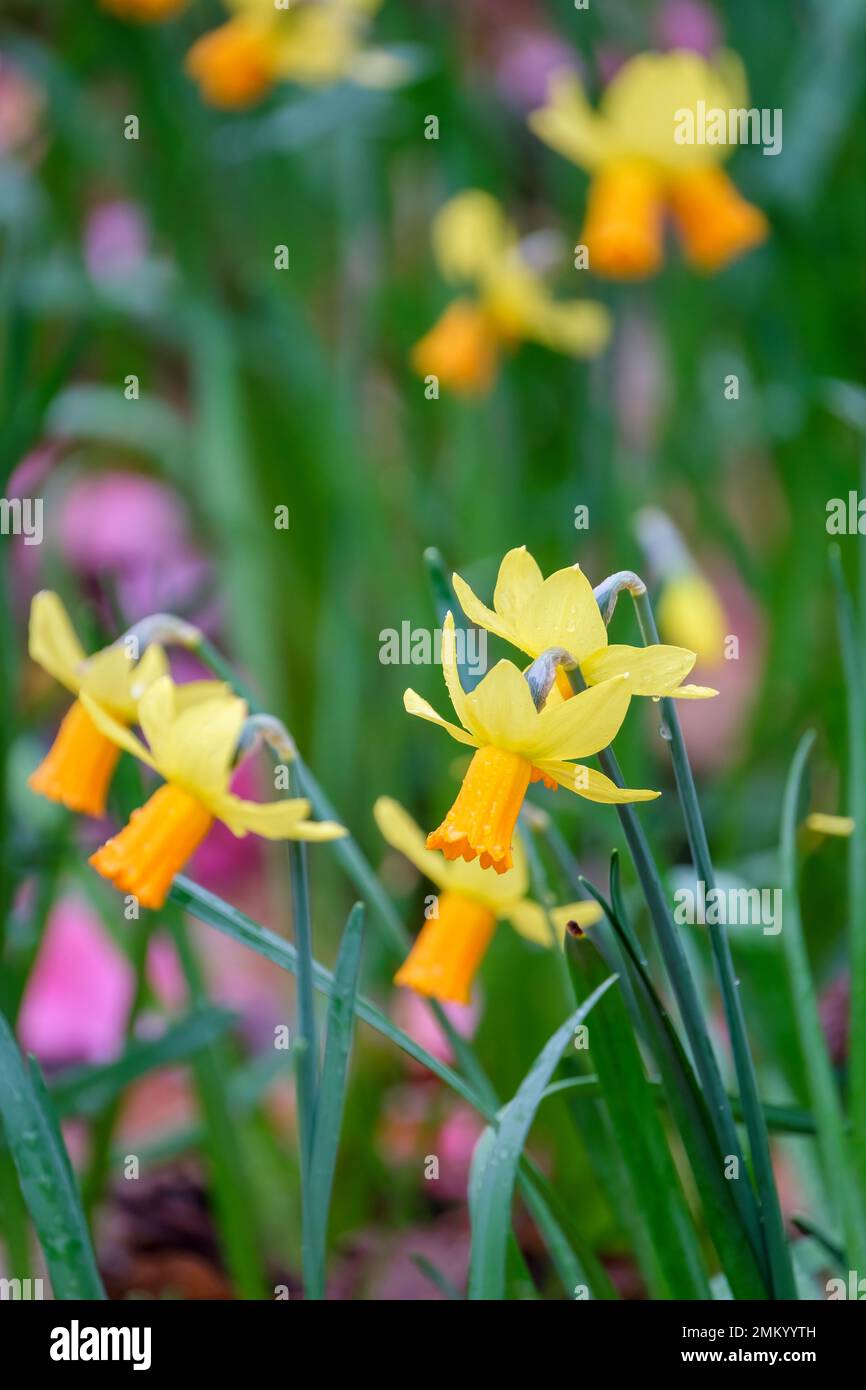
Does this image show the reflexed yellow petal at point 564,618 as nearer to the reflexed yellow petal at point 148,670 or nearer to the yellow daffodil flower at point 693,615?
the reflexed yellow petal at point 148,670

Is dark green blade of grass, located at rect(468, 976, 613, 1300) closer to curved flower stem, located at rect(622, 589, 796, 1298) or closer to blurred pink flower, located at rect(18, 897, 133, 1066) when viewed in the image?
curved flower stem, located at rect(622, 589, 796, 1298)

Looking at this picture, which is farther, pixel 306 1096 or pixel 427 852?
pixel 427 852

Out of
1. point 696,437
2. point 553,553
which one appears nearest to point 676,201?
point 696,437

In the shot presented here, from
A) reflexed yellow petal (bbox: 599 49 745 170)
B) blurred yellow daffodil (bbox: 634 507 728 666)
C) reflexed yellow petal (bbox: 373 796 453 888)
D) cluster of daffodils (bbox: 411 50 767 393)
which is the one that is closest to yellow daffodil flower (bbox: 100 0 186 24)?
cluster of daffodils (bbox: 411 50 767 393)

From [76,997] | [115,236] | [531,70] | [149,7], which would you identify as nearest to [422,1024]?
[76,997]

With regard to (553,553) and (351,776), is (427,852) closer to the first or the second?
(553,553)

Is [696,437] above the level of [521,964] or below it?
above

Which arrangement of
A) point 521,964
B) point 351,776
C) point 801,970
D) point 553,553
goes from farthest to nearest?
point 351,776
point 553,553
point 521,964
point 801,970
